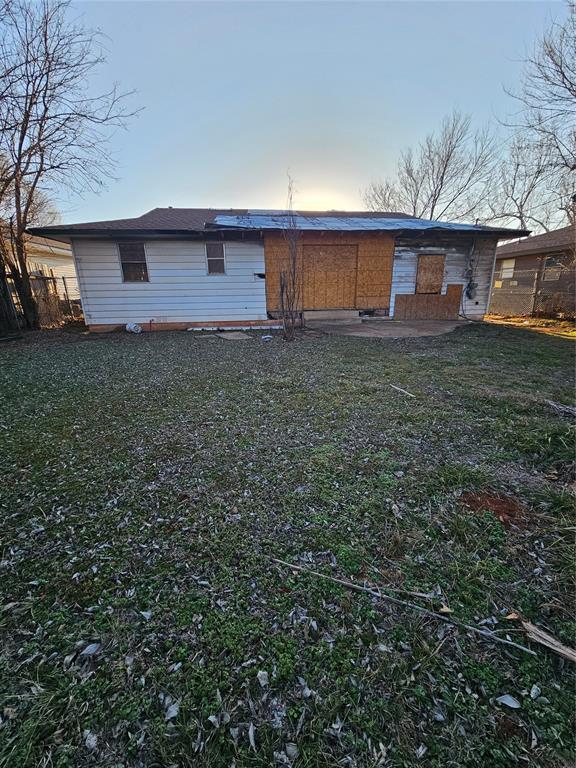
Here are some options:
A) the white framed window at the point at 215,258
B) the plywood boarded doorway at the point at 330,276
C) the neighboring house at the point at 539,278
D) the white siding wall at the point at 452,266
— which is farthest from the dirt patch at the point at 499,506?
the neighboring house at the point at 539,278

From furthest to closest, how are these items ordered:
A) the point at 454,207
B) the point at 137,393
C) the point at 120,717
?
the point at 454,207
the point at 137,393
the point at 120,717

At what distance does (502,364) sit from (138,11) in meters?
10.1

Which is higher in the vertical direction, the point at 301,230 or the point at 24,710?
the point at 301,230

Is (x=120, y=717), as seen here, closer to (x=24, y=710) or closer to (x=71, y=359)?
(x=24, y=710)

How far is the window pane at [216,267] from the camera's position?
9.02 metres

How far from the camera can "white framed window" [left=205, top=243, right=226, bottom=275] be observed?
8.91 meters

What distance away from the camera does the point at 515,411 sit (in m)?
3.43

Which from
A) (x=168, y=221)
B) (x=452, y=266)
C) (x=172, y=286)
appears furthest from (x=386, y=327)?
(x=168, y=221)

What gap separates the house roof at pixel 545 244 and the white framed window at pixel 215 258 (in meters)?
12.0

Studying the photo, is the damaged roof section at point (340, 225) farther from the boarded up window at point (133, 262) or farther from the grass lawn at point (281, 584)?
the grass lawn at point (281, 584)

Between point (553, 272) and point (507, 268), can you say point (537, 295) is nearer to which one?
point (553, 272)

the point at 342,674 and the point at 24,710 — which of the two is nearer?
the point at 24,710

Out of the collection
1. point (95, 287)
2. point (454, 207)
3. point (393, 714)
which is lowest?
point (393, 714)

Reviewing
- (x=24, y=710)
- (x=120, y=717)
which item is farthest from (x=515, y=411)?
(x=24, y=710)
